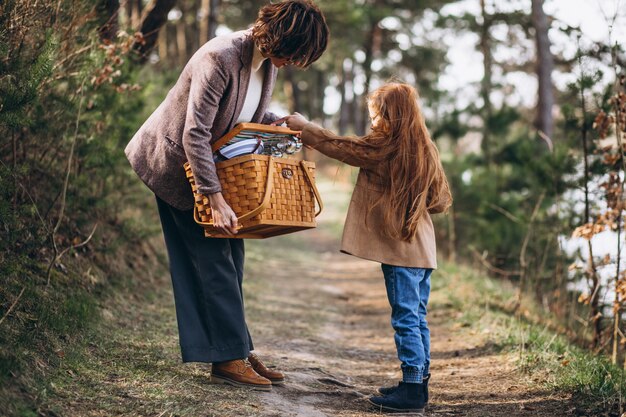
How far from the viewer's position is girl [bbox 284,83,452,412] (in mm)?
3850

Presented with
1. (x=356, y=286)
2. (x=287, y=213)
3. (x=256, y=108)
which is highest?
(x=256, y=108)

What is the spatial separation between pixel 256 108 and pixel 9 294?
1.64 m

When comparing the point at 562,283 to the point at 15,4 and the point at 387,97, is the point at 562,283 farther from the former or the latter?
the point at 15,4

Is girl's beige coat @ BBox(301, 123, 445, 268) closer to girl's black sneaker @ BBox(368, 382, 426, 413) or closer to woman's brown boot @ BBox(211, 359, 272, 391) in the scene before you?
girl's black sneaker @ BBox(368, 382, 426, 413)

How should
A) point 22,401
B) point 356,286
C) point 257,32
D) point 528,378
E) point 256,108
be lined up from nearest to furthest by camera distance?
point 22,401
point 257,32
point 256,108
point 528,378
point 356,286

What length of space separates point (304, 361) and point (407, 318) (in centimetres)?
129

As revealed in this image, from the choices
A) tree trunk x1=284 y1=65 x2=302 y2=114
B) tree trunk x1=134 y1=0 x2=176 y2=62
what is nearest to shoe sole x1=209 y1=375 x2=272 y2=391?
tree trunk x1=134 y1=0 x2=176 y2=62

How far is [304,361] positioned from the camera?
4941 mm

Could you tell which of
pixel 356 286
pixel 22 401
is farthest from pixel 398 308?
pixel 356 286

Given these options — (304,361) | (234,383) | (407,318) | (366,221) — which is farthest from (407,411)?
(304,361)

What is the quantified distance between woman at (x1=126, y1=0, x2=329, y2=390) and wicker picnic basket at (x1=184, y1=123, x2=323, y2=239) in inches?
3.3

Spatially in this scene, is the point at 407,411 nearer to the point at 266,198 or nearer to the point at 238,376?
the point at 238,376

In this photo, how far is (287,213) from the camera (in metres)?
3.62

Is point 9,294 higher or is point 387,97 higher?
point 387,97
